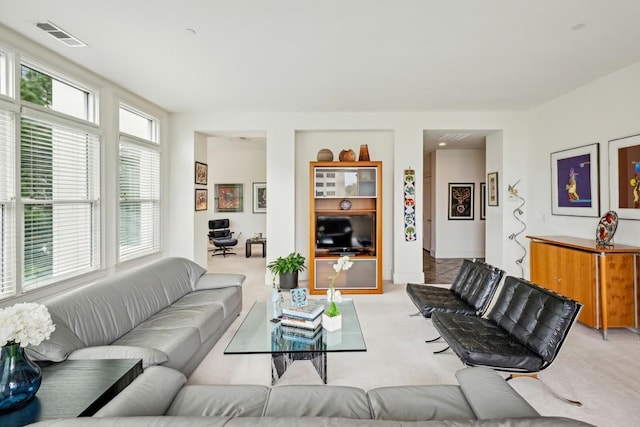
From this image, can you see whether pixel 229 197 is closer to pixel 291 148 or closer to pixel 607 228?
pixel 291 148

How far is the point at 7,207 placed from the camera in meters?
2.83

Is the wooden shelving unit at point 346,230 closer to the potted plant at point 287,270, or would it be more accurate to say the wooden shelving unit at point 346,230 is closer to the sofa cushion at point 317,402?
the potted plant at point 287,270

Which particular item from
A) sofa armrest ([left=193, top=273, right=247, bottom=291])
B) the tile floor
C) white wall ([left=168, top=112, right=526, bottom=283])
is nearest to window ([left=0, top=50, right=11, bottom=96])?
sofa armrest ([left=193, top=273, right=247, bottom=291])

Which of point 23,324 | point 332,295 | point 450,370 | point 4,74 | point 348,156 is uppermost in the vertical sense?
point 4,74

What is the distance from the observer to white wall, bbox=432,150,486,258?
310 inches

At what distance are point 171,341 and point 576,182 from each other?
16.3 ft

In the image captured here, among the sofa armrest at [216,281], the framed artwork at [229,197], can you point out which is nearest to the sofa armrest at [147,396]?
the sofa armrest at [216,281]

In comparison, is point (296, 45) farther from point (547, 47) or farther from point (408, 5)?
point (547, 47)

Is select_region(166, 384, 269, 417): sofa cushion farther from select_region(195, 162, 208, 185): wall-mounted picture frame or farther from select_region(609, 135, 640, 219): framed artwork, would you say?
select_region(195, 162, 208, 185): wall-mounted picture frame

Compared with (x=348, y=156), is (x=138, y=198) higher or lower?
lower

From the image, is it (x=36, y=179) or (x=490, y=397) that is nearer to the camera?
(x=490, y=397)

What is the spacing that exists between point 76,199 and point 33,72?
1278 millimetres

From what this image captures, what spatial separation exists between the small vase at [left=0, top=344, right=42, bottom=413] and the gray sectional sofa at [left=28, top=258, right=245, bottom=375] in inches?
17.2

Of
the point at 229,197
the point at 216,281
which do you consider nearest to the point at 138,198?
the point at 216,281
